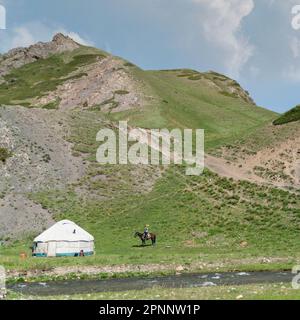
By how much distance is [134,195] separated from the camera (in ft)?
232

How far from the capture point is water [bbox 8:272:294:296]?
30.5 m

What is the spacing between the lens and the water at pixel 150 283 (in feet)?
100

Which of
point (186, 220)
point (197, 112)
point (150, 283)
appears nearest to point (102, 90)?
point (197, 112)

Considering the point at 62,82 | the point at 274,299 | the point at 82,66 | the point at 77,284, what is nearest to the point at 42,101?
the point at 62,82

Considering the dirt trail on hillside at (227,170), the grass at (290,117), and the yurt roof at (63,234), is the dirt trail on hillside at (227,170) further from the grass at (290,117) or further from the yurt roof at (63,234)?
the yurt roof at (63,234)

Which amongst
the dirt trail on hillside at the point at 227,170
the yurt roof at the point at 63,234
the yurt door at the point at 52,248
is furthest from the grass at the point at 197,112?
the yurt door at the point at 52,248

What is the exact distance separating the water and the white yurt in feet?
47.9

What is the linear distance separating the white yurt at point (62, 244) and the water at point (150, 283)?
14.6 metres

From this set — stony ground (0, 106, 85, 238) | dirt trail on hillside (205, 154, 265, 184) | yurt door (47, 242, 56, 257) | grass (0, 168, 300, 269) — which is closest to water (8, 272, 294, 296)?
grass (0, 168, 300, 269)

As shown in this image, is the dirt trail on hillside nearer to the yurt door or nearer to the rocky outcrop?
the yurt door

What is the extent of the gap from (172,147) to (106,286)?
60.7 metres

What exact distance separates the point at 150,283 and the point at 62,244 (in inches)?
740

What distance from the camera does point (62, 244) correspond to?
49.7 metres

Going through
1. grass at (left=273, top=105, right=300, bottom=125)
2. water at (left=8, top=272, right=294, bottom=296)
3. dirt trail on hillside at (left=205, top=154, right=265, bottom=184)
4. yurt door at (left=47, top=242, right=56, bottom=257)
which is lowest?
water at (left=8, top=272, right=294, bottom=296)
